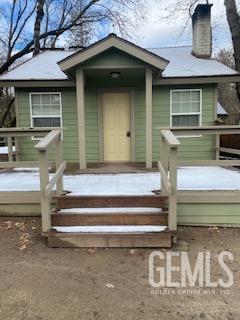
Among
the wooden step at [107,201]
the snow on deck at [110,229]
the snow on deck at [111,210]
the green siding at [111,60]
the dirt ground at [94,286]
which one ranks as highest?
the green siding at [111,60]

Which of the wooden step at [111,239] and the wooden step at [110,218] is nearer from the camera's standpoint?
the wooden step at [111,239]

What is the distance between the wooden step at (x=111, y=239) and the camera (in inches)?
161

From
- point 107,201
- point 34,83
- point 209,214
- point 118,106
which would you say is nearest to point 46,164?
point 107,201

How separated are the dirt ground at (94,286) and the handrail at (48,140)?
1366 millimetres

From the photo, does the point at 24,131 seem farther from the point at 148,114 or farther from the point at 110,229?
the point at 148,114

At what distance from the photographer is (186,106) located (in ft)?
27.7

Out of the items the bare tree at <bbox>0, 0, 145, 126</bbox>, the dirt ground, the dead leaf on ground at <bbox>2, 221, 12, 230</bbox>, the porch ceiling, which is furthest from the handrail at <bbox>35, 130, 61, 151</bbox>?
the bare tree at <bbox>0, 0, 145, 126</bbox>

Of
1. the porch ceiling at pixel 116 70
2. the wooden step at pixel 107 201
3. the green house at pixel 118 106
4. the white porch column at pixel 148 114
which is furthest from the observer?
the green house at pixel 118 106

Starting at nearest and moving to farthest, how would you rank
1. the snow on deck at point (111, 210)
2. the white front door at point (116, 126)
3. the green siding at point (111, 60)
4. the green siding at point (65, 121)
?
the snow on deck at point (111, 210)
the green siding at point (111, 60)
the green siding at point (65, 121)
the white front door at point (116, 126)

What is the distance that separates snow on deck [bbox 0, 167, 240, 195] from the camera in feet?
16.8

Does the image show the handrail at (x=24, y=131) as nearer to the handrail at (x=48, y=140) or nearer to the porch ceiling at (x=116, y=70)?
the handrail at (x=48, y=140)

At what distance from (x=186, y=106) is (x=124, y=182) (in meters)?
3.76

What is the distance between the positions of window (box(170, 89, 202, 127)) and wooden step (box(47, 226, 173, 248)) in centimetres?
501

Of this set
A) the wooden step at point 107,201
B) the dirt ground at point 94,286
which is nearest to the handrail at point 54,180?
the wooden step at point 107,201
